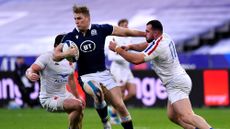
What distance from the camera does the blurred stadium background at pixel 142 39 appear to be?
966 inches

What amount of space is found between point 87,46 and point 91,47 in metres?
0.07

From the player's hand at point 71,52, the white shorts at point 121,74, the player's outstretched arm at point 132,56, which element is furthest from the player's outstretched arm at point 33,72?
the white shorts at point 121,74

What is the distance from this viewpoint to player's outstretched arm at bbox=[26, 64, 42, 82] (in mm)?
12422

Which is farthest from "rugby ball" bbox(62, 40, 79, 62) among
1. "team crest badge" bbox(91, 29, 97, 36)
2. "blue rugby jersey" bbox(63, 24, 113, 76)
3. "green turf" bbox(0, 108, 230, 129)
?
"green turf" bbox(0, 108, 230, 129)

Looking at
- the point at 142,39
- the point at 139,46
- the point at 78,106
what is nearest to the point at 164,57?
the point at 139,46

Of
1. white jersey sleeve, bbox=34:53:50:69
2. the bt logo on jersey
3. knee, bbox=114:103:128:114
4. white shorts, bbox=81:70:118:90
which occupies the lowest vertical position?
knee, bbox=114:103:128:114

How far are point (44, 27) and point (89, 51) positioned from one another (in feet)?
87.2

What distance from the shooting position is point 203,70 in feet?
80.9

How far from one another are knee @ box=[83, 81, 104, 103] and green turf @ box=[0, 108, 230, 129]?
3.96 m

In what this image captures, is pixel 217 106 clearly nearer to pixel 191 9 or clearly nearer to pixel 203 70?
pixel 203 70

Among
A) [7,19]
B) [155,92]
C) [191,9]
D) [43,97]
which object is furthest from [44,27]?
[43,97]

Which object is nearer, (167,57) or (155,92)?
(167,57)

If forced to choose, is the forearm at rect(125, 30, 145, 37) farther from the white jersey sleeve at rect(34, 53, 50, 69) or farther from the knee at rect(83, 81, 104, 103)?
the white jersey sleeve at rect(34, 53, 50, 69)

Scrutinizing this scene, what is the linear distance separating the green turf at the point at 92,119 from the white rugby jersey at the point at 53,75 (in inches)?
136
